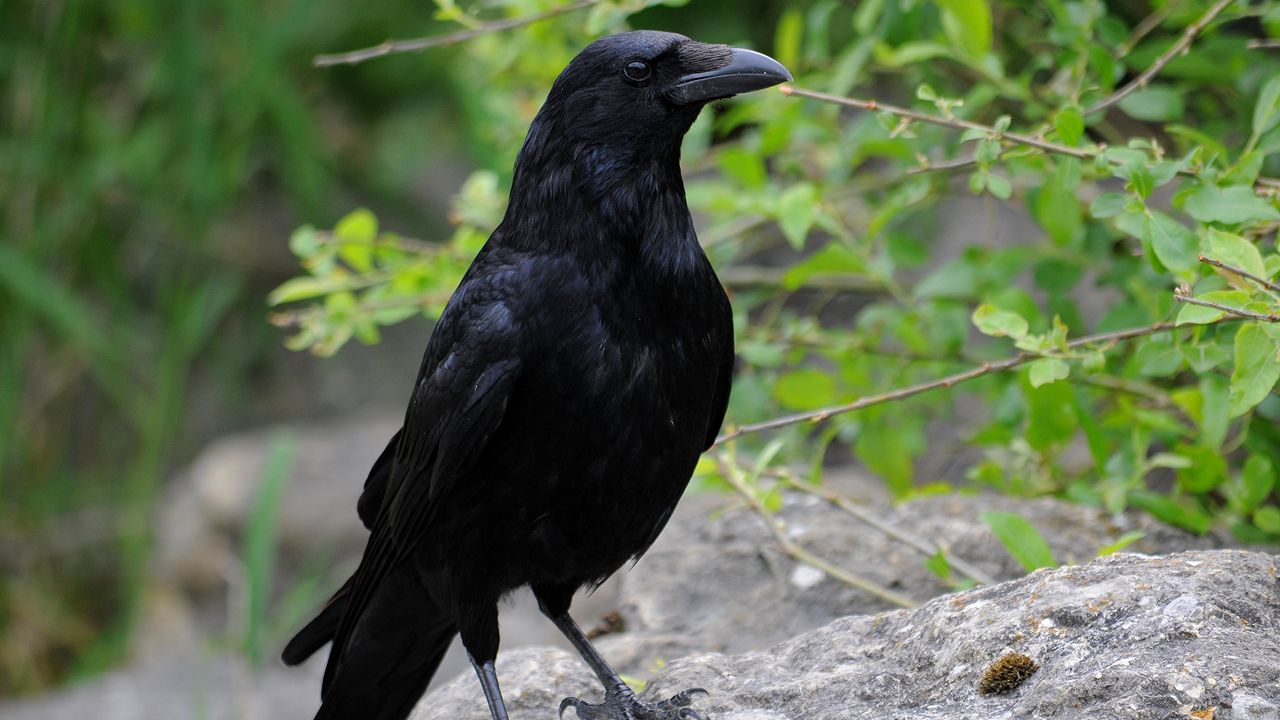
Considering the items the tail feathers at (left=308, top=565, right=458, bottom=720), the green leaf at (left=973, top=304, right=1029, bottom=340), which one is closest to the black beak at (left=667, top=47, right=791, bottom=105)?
the green leaf at (left=973, top=304, right=1029, bottom=340)

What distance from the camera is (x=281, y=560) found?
21.6 ft

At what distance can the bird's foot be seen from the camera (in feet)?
7.88

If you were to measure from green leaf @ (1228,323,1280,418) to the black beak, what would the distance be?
35.7 inches

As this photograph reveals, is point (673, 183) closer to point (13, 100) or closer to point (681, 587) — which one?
point (681, 587)

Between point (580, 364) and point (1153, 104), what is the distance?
5.11 feet

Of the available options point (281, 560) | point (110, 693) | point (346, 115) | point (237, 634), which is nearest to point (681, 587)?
point (237, 634)

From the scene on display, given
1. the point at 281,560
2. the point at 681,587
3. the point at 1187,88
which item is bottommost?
the point at 281,560

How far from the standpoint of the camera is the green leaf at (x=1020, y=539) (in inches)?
101

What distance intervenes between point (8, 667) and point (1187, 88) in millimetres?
5569

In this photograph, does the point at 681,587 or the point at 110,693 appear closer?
the point at 681,587

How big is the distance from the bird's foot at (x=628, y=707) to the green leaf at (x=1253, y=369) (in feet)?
3.39

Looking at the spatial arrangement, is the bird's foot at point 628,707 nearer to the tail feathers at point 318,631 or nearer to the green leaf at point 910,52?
the tail feathers at point 318,631

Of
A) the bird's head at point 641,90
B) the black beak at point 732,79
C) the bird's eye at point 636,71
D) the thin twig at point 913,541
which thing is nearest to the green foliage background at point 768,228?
the thin twig at point 913,541

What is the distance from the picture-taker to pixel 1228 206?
7.72 ft
